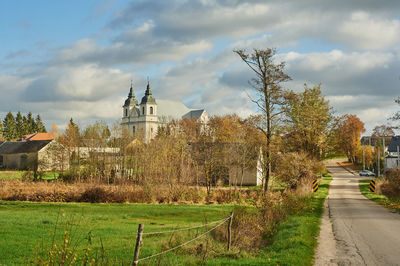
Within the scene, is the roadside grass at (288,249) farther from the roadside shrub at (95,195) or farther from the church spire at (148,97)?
the church spire at (148,97)

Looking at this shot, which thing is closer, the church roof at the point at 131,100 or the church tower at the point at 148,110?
the church tower at the point at 148,110

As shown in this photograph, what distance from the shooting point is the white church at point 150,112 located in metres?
129

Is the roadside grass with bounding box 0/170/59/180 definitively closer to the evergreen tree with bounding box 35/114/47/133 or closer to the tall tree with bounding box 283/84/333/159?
the tall tree with bounding box 283/84/333/159

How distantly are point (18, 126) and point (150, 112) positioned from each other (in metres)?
39.4

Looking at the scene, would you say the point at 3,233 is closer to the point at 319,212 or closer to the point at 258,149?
the point at 319,212

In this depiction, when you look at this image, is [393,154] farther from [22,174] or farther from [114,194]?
[22,174]

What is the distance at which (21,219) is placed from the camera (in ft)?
59.2

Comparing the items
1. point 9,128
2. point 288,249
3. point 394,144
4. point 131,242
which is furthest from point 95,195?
point 9,128

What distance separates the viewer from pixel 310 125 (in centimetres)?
4622

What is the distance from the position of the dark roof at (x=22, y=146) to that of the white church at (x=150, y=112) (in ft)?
165

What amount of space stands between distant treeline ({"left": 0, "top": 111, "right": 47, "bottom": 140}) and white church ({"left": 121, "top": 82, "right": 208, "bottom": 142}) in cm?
2836

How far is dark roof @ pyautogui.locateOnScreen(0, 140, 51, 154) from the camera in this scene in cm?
6646

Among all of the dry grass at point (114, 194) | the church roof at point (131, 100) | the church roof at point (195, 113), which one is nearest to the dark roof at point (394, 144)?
the dry grass at point (114, 194)

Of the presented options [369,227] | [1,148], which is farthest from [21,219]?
[1,148]
